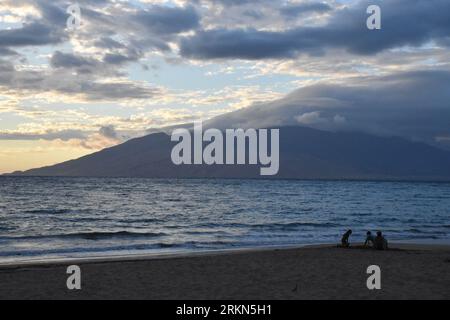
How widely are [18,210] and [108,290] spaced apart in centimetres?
4650

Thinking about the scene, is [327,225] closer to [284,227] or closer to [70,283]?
[284,227]

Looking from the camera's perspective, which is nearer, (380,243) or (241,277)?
(241,277)

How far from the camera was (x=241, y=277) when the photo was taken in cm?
1819

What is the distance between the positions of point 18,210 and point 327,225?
33.9 m

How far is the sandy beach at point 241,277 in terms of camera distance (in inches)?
595

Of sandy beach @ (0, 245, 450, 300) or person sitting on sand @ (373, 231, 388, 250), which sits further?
person sitting on sand @ (373, 231, 388, 250)

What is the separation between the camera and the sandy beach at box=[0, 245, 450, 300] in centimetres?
1511

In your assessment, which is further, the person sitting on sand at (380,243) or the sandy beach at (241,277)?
the person sitting on sand at (380,243)
